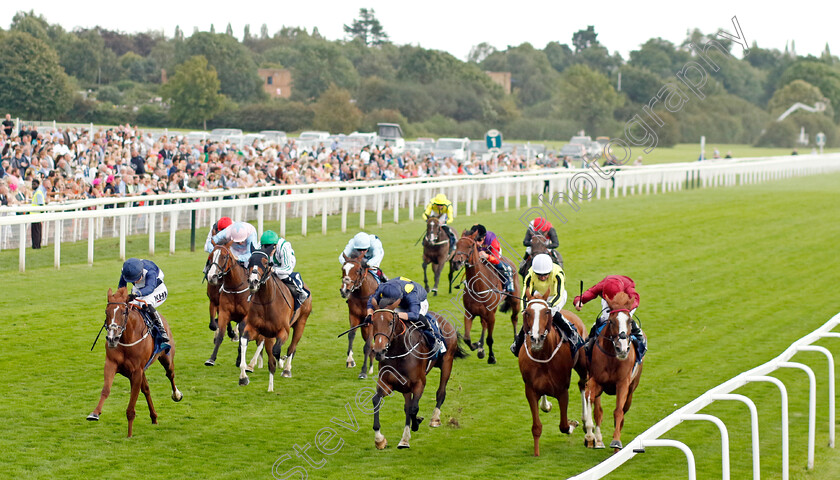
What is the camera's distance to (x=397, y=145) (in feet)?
136

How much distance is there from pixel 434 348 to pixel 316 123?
166 feet

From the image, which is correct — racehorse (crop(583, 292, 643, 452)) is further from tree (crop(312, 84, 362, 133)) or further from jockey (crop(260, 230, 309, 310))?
tree (crop(312, 84, 362, 133))

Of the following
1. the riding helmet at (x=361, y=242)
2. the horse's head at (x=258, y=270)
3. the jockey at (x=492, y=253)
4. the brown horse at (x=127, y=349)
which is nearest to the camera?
the brown horse at (x=127, y=349)

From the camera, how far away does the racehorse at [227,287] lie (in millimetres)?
8828

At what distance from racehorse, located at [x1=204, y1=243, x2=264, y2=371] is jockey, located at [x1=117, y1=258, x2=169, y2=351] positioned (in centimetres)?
111

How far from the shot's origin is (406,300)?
7.23 m

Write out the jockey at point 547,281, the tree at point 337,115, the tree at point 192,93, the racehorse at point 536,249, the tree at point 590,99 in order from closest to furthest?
the jockey at point 547,281, the racehorse at point 536,249, the tree at point 192,93, the tree at point 337,115, the tree at point 590,99

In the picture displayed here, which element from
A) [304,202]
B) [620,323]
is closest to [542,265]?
[620,323]

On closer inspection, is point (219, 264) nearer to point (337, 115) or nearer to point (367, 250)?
point (367, 250)

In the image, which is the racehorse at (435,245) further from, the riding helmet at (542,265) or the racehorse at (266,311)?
the riding helmet at (542,265)

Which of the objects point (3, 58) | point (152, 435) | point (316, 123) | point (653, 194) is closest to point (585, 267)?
point (152, 435)

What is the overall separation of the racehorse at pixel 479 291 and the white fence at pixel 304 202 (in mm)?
6131

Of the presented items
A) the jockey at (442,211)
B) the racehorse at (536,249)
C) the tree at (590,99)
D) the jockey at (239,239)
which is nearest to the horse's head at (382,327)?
the jockey at (239,239)

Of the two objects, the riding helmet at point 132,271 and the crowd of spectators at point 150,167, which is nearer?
the riding helmet at point 132,271
